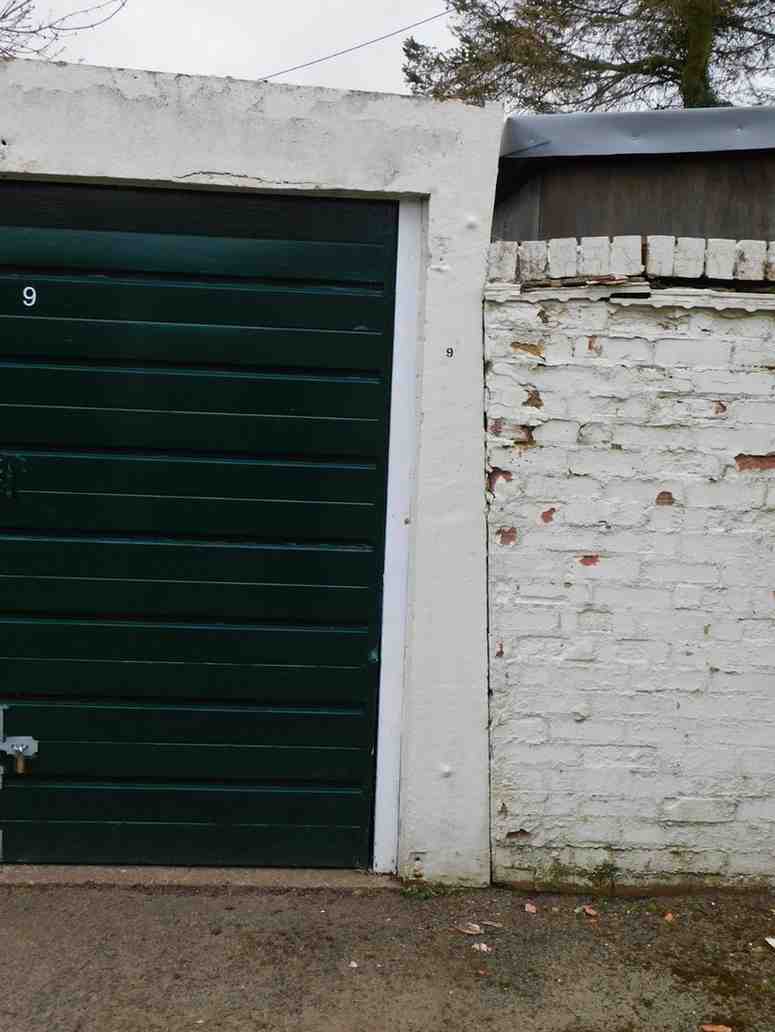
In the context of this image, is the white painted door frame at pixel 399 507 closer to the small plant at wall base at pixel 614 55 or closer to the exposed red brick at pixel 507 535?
the exposed red brick at pixel 507 535

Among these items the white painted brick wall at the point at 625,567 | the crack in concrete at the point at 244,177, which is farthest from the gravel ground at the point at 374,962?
the crack in concrete at the point at 244,177

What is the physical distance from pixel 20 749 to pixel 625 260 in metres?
2.82

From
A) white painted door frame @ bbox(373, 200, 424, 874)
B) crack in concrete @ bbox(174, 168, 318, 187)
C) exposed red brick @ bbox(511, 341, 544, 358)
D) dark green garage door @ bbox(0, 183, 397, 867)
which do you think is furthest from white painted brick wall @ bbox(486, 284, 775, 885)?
crack in concrete @ bbox(174, 168, 318, 187)

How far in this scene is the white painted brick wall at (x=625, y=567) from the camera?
3.42 metres

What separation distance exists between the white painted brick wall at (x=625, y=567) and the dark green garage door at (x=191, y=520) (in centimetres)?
51

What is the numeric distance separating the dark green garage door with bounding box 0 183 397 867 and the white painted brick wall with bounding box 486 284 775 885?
512mm

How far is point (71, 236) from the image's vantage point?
3.40 meters

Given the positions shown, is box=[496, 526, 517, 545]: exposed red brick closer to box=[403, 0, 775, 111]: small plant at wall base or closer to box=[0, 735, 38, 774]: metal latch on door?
box=[0, 735, 38, 774]: metal latch on door

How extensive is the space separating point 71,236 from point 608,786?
2.79 m

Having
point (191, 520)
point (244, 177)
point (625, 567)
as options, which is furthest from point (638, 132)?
point (191, 520)

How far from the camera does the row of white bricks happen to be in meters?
3.40

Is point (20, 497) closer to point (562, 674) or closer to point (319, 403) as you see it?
point (319, 403)

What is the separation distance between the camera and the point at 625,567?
11.3 ft

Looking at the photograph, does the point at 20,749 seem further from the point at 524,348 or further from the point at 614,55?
the point at 614,55
